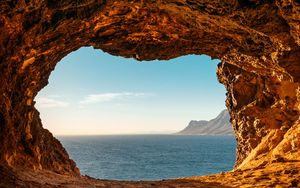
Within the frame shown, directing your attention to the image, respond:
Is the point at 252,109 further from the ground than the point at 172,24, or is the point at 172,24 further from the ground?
the point at 172,24

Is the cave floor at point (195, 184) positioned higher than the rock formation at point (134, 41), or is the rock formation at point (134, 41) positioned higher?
the rock formation at point (134, 41)

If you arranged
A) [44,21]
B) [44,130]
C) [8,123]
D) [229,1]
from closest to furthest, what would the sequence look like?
[229,1] → [44,21] → [8,123] → [44,130]

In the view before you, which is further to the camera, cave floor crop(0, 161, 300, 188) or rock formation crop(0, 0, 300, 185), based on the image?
rock formation crop(0, 0, 300, 185)

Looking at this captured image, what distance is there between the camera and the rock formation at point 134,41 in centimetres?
1166

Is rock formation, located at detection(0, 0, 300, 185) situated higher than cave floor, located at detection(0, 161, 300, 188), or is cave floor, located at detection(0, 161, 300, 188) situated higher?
rock formation, located at detection(0, 0, 300, 185)

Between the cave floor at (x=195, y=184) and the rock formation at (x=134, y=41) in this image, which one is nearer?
the cave floor at (x=195, y=184)

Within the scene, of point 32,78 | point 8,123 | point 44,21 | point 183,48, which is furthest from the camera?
point 183,48

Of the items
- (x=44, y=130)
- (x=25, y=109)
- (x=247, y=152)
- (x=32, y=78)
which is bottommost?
(x=247, y=152)

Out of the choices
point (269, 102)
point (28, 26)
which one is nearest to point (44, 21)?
point (28, 26)

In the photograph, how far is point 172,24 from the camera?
16.0 metres

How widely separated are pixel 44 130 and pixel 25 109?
7380 millimetres

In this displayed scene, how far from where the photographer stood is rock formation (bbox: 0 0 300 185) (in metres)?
11.7

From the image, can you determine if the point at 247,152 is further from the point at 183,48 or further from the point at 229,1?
the point at 229,1

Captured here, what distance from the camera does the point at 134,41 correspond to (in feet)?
63.1
